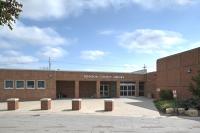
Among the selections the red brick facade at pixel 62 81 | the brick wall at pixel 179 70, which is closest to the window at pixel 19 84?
the red brick facade at pixel 62 81

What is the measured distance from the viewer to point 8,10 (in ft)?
25.2

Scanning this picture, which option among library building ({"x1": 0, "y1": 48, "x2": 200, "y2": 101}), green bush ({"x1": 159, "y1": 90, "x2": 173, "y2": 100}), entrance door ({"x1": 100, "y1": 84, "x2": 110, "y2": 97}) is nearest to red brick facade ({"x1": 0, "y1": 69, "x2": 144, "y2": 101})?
library building ({"x1": 0, "y1": 48, "x2": 200, "y2": 101})

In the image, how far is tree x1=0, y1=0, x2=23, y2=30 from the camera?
7566 millimetres

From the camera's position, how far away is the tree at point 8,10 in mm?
7566

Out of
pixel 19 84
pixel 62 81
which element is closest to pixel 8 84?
pixel 19 84

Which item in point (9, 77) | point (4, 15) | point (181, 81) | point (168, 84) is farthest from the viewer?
point (9, 77)

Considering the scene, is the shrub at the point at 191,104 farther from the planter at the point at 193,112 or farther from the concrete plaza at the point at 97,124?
the concrete plaza at the point at 97,124

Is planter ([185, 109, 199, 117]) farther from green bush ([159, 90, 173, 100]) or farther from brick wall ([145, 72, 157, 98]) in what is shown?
brick wall ([145, 72, 157, 98])

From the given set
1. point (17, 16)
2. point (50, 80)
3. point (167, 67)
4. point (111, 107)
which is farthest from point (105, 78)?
point (17, 16)

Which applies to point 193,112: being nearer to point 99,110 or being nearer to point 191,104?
point 191,104

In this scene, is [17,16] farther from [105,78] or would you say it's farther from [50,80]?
[105,78]

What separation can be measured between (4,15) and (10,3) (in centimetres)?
29

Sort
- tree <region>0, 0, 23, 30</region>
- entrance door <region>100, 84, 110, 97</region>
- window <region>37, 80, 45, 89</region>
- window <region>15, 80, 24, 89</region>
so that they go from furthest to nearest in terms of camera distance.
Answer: entrance door <region>100, 84, 110, 97</region> → window <region>37, 80, 45, 89</region> → window <region>15, 80, 24, 89</region> → tree <region>0, 0, 23, 30</region>

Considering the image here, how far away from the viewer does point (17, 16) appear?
7.82 metres
